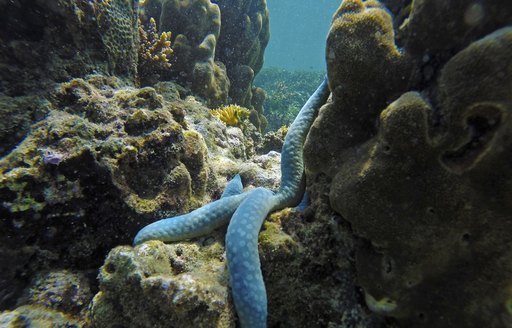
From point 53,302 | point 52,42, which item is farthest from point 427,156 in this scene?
point 52,42

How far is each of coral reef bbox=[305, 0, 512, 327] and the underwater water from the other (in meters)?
0.01

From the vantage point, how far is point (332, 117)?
2709 millimetres

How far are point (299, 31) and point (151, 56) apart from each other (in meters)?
125

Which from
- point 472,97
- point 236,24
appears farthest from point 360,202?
point 236,24

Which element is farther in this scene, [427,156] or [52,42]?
[52,42]

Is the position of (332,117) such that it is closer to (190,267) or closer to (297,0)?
(190,267)

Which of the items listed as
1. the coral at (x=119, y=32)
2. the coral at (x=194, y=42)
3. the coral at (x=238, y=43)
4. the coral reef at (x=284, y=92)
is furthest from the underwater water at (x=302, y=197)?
the coral reef at (x=284, y=92)

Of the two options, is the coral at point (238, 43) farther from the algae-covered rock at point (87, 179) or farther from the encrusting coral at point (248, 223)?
the encrusting coral at point (248, 223)

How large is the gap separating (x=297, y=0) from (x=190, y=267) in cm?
9618

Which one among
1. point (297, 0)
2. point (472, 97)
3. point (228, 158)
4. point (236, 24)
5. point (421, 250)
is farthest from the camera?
point (297, 0)

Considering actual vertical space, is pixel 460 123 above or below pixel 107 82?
below

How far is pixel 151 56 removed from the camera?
6691 mm

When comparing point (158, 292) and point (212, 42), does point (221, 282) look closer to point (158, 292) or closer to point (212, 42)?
point (158, 292)

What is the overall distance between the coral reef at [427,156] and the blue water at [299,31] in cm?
7283
